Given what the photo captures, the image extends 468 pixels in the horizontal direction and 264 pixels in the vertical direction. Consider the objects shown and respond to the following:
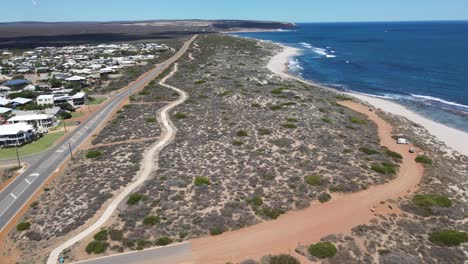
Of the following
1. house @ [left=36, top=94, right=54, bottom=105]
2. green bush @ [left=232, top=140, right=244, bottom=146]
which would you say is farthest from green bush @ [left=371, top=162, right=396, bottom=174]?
house @ [left=36, top=94, right=54, bottom=105]

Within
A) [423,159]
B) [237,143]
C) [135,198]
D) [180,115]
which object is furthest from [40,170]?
[423,159]

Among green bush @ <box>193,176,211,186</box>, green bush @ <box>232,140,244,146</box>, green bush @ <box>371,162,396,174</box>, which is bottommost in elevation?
green bush @ <box>371,162,396,174</box>

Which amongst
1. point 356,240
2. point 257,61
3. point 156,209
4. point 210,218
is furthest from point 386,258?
point 257,61

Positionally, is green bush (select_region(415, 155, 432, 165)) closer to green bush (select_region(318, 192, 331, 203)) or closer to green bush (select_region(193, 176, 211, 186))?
green bush (select_region(318, 192, 331, 203))

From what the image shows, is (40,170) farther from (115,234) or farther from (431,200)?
(431,200)

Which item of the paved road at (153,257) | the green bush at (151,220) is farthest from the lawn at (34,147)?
the paved road at (153,257)
